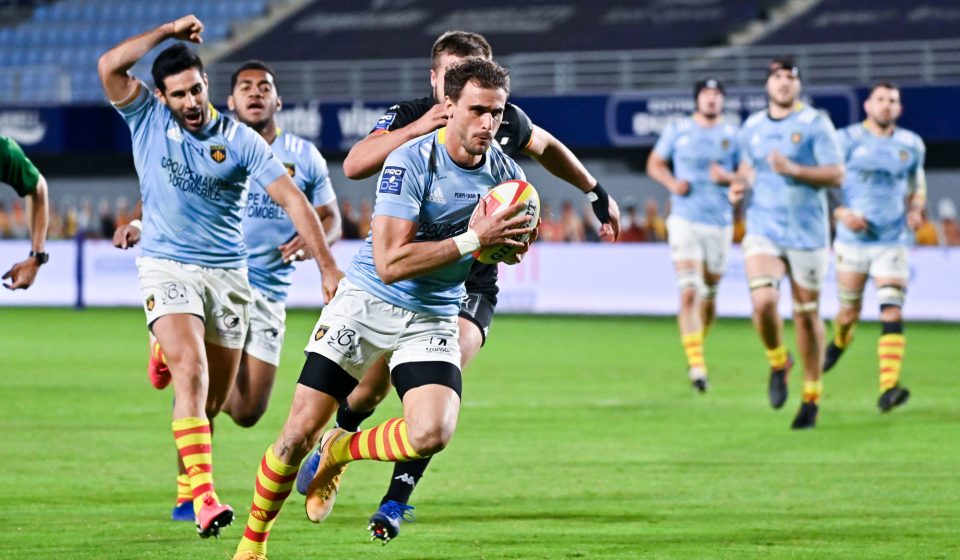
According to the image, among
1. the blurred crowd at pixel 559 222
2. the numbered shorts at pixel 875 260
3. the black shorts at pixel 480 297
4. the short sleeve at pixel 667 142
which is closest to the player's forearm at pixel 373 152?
the black shorts at pixel 480 297

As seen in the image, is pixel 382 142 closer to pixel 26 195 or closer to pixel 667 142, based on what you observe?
pixel 26 195

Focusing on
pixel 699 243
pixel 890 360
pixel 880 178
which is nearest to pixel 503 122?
pixel 890 360

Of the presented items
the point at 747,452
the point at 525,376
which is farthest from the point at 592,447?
the point at 525,376

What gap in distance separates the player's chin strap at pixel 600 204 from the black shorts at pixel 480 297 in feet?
1.99

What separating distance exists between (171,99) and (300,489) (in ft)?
6.60

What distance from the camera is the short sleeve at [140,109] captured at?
7.80m

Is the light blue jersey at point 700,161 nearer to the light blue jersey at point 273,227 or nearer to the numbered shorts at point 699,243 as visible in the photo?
the numbered shorts at point 699,243

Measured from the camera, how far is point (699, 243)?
49.2ft

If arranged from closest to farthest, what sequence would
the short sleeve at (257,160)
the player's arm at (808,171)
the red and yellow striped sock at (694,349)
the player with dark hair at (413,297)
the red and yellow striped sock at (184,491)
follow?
the player with dark hair at (413,297)
the short sleeve at (257,160)
the red and yellow striped sock at (184,491)
the player's arm at (808,171)
the red and yellow striped sock at (694,349)

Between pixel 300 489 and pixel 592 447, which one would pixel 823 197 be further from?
pixel 300 489

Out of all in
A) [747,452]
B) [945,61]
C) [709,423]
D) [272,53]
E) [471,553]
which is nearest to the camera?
[471,553]

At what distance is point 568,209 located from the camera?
91.6 ft

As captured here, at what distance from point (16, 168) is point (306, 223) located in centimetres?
168

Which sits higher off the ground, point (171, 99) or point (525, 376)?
point (171, 99)
